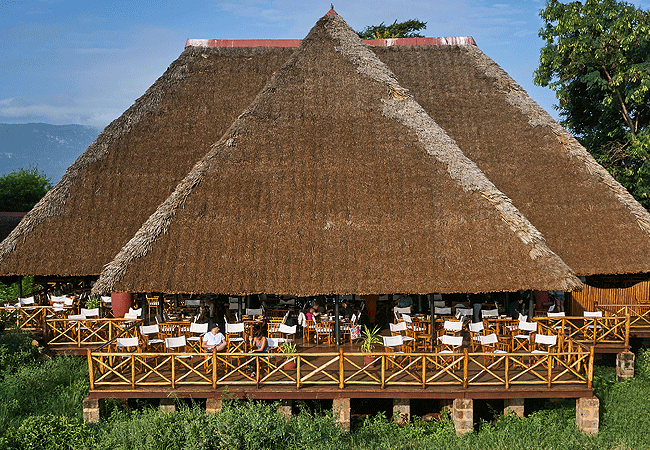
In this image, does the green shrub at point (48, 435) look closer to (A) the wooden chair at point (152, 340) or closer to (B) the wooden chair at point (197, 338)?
(A) the wooden chair at point (152, 340)

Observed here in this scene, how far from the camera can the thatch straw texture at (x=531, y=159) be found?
15.9 meters

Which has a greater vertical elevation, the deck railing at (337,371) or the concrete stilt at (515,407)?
the deck railing at (337,371)

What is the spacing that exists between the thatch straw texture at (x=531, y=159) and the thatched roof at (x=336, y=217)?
3.06 metres

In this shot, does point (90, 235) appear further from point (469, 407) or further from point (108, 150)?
point (469, 407)

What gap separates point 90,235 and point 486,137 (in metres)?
14.7

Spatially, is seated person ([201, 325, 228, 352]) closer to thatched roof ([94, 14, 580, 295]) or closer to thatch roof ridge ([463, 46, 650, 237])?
thatched roof ([94, 14, 580, 295])

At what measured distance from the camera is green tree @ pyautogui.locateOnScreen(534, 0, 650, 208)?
23156mm

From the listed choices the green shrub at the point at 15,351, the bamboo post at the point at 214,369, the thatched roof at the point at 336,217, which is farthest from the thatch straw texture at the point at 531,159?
the green shrub at the point at 15,351

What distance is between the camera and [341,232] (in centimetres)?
1438

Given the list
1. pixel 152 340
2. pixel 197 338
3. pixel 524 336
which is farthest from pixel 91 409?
pixel 524 336

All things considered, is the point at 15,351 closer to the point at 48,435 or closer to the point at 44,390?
the point at 44,390

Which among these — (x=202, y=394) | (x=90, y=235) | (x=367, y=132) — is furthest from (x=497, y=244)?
(x=90, y=235)

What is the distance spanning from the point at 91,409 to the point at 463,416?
30.6 feet

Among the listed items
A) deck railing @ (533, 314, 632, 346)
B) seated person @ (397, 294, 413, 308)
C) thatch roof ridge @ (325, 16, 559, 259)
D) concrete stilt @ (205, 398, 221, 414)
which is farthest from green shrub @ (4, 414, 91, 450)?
deck railing @ (533, 314, 632, 346)
